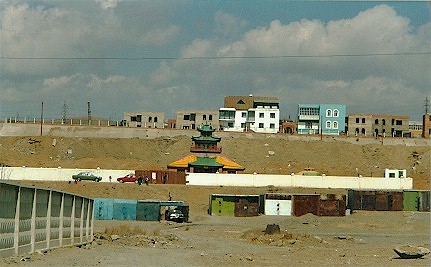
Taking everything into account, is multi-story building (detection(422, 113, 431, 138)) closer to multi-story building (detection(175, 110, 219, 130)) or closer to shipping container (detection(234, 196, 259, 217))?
multi-story building (detection(175, 110, 219, 130))

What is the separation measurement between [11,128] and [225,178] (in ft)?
214

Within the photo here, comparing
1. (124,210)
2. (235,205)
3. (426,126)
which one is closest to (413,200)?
(235,205)

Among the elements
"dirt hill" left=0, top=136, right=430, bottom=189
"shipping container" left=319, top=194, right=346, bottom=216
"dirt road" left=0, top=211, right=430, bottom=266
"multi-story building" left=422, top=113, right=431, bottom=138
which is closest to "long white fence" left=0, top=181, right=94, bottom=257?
"dirt road" left=0, top=211, right=430, bottom=266

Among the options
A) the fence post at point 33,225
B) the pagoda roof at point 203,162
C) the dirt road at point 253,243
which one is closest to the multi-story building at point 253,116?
the pagoda roof at point 203,162

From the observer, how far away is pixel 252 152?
424 feet

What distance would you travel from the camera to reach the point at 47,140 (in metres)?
128

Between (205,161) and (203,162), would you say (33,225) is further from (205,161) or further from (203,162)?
(205,161)

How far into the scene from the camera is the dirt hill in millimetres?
123188

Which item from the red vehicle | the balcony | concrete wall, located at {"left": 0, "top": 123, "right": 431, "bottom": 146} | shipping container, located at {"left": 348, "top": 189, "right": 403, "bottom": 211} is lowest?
shipping container, located at {"left": 348, "top": 189, "right": 403, "bottom": 211}

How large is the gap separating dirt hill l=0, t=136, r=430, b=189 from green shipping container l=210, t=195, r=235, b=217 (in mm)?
47701

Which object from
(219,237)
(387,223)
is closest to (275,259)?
(219,237)

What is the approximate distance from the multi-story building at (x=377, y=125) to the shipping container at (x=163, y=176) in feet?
268

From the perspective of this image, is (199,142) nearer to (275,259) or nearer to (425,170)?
(425,170)

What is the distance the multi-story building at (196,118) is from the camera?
6009 inches
